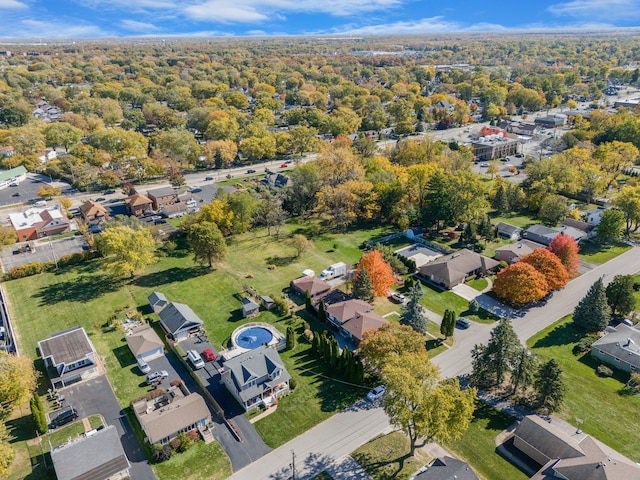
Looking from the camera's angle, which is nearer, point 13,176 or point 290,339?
point 290,339

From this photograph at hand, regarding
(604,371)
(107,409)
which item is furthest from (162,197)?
(604,371)

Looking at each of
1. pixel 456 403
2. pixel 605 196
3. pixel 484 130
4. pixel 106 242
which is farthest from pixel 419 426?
pixel 484 130

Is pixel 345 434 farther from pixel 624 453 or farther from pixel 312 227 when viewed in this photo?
pixel 312 227

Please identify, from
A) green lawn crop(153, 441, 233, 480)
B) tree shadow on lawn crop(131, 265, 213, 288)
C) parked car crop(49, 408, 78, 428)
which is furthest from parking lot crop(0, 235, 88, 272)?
green lawn crop(153, 441, 233, 480)

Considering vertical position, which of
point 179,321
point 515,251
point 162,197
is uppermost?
point 162,197

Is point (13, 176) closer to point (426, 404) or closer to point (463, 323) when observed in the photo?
point (463, 323)

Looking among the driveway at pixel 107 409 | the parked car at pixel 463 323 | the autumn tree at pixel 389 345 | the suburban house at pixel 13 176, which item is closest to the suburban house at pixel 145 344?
the driveway at pixel 107 409
